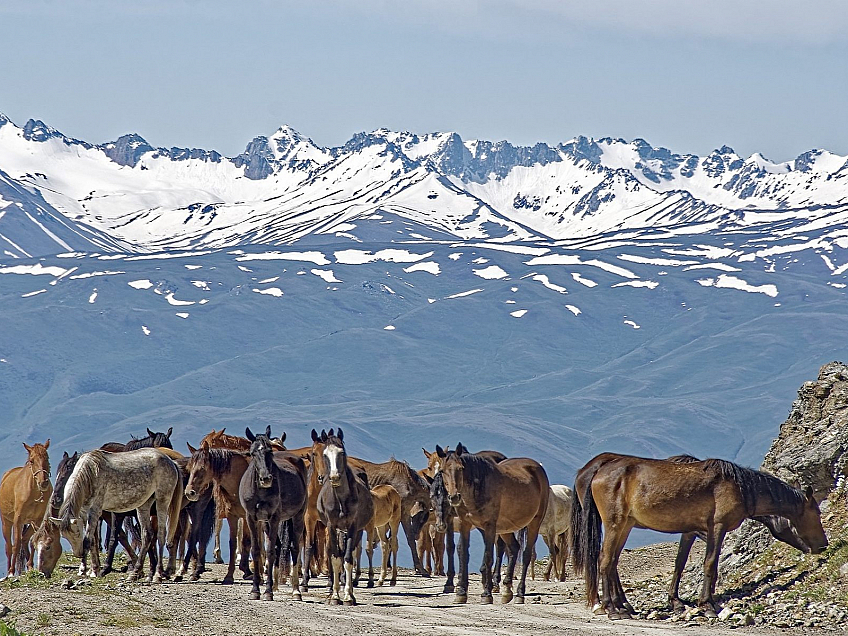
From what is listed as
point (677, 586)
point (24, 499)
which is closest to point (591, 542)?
point (677, 586)

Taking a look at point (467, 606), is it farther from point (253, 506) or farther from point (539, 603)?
point (253, 506)

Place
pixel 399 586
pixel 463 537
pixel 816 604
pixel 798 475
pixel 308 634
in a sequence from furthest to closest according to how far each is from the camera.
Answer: pixel 399 586, pixel 463 537, pixel 798 475, pixel 816 604, pixel 308 634

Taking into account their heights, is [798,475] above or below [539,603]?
above

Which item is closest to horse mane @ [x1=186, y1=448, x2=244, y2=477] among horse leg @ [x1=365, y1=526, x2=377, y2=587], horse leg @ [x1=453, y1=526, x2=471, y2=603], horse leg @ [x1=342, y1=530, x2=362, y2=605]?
horse leg @ [x1=365, y1=526, x2=377, y2=587]

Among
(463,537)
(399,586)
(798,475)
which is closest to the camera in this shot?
(798,475)

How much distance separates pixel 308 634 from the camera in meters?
18.2

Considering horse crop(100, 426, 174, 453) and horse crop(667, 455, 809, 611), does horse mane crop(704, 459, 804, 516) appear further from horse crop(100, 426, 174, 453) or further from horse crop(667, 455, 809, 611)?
horse crop(100, 426, 174, 453)

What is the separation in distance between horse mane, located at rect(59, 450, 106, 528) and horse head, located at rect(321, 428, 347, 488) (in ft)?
14.2

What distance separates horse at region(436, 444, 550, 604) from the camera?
2369 cm

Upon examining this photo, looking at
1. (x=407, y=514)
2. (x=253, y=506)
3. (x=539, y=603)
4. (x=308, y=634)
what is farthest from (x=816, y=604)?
(x=407, y=514)

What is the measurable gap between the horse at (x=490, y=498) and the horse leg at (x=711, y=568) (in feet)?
14.4

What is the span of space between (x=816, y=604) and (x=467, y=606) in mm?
6351

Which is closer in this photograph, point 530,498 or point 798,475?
point 798,475

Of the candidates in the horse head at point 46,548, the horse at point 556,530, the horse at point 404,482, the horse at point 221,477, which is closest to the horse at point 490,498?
the horse at point 221,477
